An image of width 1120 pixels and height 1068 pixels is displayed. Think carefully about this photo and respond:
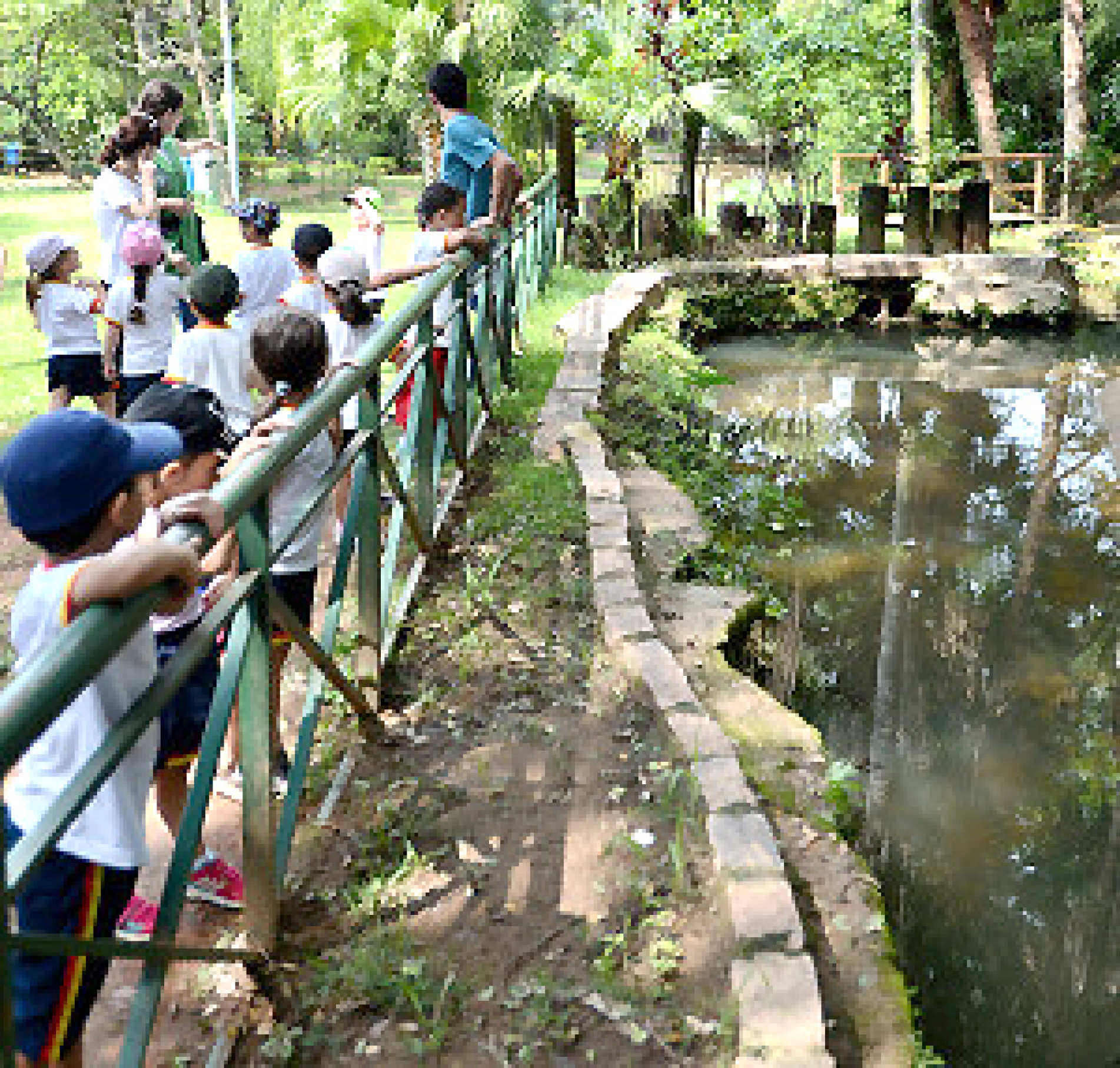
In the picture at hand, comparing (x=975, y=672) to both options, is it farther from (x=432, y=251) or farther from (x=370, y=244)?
(x=370, y=244)

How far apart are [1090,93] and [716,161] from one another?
6456 millimetres

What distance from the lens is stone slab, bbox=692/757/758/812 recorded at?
336 centimetres

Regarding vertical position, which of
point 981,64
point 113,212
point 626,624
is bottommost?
point 626,624

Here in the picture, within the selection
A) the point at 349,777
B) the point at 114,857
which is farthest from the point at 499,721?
the point at 114,857

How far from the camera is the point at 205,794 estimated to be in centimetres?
237

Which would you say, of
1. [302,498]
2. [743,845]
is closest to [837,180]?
[302,498]

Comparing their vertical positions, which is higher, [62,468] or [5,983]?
[62,468]

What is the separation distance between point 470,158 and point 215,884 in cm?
395

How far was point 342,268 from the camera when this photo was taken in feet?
15.5

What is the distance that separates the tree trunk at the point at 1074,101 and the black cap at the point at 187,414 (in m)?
15.7

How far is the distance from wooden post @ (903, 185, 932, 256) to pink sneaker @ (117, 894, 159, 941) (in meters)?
12.4

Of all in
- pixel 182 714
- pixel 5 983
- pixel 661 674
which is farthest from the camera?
pixel 661 674

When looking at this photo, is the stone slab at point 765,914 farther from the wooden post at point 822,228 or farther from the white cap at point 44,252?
the wooden post at point 822,228

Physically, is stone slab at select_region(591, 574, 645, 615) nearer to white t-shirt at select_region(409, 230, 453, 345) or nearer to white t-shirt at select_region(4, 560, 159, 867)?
white t-shirt at select_region(409, 230, 453, 345)
